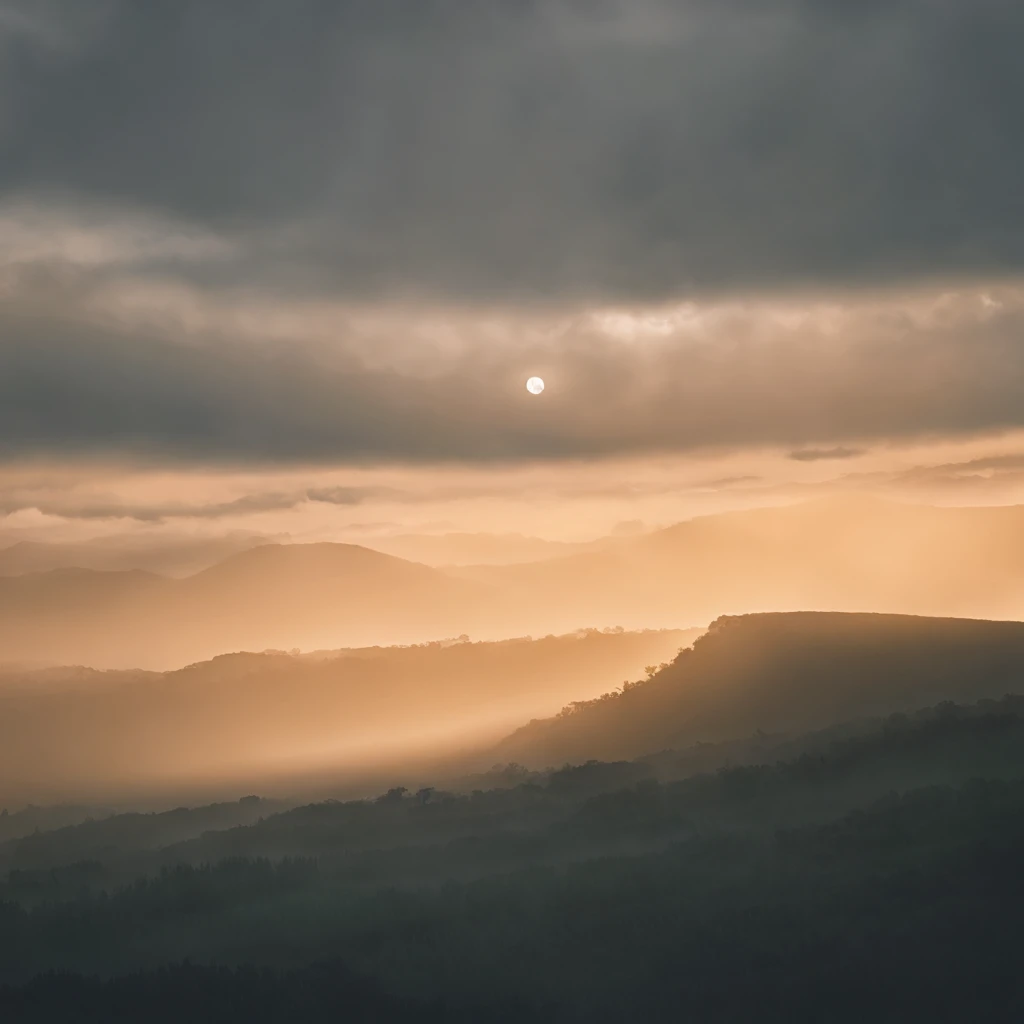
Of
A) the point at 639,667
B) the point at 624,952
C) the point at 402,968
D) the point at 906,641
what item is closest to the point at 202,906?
the point at 402,968

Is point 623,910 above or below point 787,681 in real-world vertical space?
below

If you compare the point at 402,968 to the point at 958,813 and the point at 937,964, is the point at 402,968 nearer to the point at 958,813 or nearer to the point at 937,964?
the point at 937,964

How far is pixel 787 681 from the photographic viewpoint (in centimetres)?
10431

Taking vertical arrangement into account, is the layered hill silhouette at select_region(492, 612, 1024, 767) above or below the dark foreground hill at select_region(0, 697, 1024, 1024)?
above

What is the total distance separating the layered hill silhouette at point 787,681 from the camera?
9488cm

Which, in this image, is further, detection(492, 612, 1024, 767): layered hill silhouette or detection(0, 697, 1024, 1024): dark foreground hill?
detection(492, 612, 1024, 767): layered hill silhouette

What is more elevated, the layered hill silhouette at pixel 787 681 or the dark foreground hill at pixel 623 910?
the layered hill silhouette at pixel 787 681

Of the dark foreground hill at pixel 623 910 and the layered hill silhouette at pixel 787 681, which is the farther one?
the layered hill silhouette at pixel 787 681

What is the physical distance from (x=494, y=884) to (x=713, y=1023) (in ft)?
77.1

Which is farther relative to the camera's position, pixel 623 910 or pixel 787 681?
pixel 787 681

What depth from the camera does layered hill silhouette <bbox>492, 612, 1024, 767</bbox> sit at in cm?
9488

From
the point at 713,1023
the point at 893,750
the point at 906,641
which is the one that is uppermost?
the point at 906,641

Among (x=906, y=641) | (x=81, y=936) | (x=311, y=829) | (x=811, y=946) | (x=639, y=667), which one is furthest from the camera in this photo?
(x=639, y=667)

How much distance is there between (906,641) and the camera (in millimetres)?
103438
